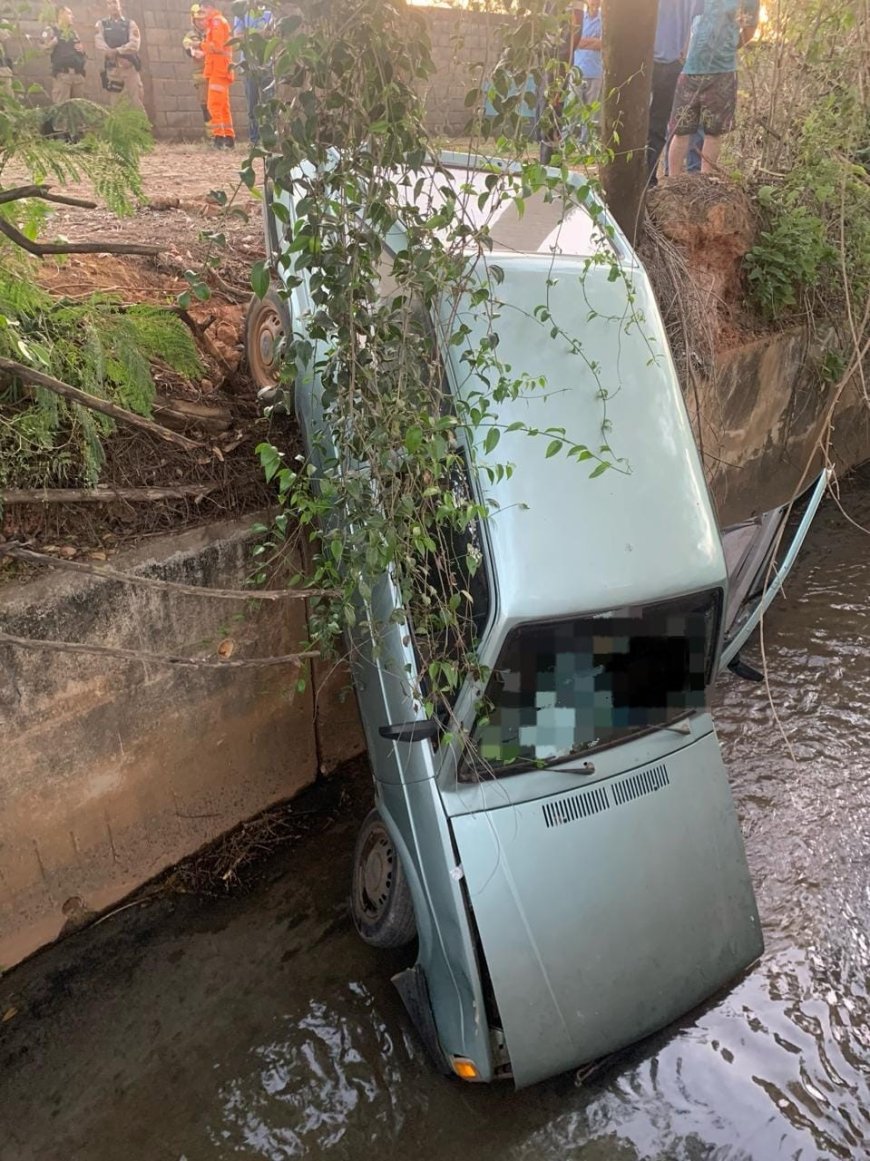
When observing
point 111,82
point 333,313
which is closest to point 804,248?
point 333,313

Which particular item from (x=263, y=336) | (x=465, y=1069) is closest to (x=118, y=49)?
(x=263, y=336)

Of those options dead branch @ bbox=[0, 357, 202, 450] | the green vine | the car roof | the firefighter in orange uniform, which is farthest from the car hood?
→ the firefighter in orange uniform

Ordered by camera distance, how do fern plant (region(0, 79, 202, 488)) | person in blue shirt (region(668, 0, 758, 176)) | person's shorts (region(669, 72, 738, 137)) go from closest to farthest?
fern plant (region(0, 79, 202, 488)) < person in blue shirt (region(668, 0, 758, 176)) < person's shorts (region(669, 72, 738, 137))

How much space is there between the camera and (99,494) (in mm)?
3527

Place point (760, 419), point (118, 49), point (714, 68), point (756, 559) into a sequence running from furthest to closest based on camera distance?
point (118, 49) → point (760, 419) → point (714, 68) → point (756, 559)

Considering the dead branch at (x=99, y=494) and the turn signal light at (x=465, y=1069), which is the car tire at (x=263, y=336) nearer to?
the dead branch at (x=99, y=494)

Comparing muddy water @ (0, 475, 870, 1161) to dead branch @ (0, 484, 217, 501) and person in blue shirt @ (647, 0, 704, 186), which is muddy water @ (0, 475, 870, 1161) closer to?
dead branch @ (0, 484, 217, 501)

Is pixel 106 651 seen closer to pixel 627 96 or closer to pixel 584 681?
pixel 584 681

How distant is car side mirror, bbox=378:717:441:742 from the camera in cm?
298

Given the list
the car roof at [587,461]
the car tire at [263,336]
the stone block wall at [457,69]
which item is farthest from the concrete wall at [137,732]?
the stone block wall at [457,69]

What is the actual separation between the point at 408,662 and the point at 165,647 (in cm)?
123

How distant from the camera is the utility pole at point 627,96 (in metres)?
4.82

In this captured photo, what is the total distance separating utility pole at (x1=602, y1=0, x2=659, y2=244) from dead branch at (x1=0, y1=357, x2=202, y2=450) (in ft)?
9.75

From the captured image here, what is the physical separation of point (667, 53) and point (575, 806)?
20.9 ft
